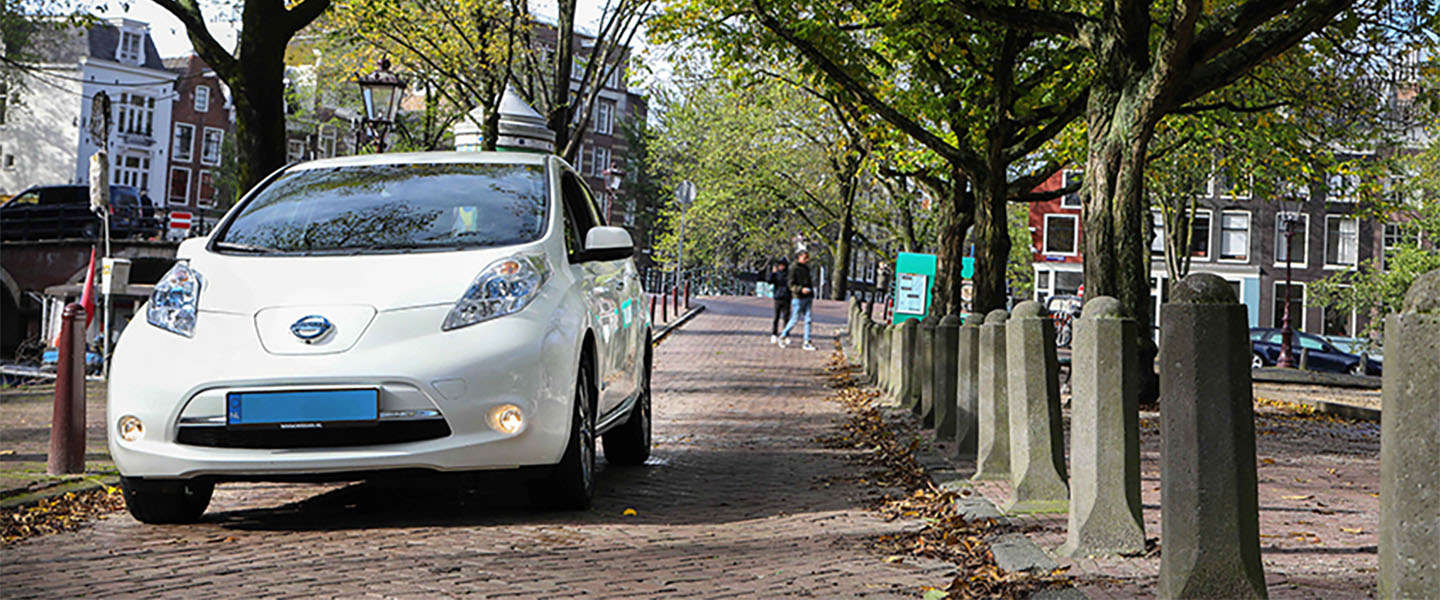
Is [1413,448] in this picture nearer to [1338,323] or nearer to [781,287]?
[781,287]

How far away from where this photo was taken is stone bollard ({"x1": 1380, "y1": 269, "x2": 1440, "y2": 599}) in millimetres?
2838

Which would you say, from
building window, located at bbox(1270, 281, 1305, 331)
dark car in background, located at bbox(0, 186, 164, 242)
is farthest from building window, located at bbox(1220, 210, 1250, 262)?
dark car in background, located at bbox(0, 186, 164, 242)

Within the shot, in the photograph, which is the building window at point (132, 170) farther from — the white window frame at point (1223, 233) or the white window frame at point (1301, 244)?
the white window frame at point (1301, 244)

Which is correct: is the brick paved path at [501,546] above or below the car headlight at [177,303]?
below

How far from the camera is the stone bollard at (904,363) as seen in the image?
558 inches

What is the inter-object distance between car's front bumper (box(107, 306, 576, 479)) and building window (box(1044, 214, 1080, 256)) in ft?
204

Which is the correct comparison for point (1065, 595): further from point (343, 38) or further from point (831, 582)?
point (343, 38)

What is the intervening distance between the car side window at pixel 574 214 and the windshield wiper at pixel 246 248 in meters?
1.30

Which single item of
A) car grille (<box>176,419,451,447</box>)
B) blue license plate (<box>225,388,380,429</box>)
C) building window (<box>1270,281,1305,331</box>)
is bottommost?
car grille (<box>176,419,451,447</box>)

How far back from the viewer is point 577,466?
6.75 m

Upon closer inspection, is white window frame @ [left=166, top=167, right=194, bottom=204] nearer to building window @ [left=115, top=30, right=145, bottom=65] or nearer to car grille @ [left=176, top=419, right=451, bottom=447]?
building window @ [left=115, top=30, right=145, bottom=65]

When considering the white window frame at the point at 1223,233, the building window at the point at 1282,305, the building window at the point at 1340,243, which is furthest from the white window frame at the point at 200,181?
the building window at the point at 1340,243

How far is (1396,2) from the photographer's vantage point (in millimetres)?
16500

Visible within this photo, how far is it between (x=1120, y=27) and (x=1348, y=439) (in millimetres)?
4413
